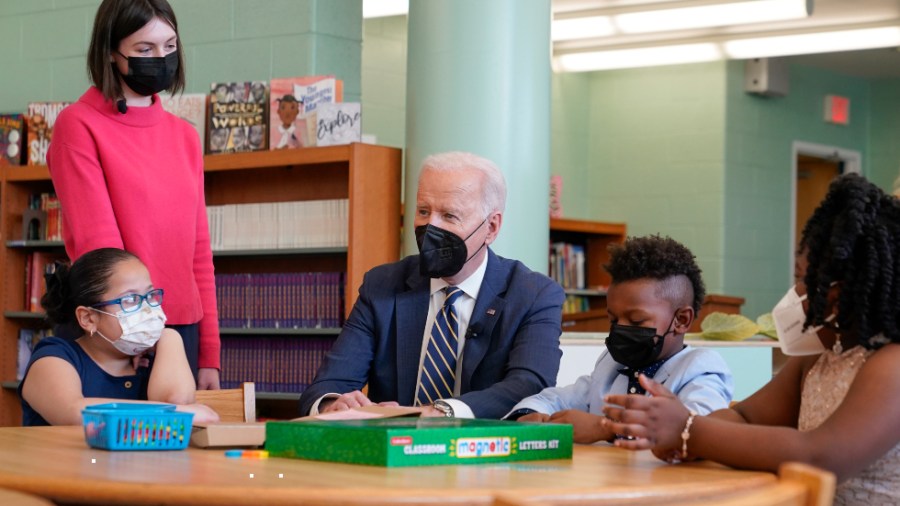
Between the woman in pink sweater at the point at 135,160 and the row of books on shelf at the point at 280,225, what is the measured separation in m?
1.83

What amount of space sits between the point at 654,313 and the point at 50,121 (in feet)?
12.8

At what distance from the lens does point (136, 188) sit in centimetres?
264

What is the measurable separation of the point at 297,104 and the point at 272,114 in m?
0.13

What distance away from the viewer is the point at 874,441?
4.46ft

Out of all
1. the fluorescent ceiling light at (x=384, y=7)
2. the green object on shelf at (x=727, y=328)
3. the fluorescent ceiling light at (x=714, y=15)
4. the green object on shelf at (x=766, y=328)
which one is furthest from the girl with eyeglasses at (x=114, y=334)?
the fluorescent ceiling light at (x=714, y=15)

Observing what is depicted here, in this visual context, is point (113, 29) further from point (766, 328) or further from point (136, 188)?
point (766, 328)

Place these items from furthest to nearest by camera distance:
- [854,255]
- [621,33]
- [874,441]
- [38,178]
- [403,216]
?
[621,33] → [38,178] → [403,216] → [854,255] → [874,441]

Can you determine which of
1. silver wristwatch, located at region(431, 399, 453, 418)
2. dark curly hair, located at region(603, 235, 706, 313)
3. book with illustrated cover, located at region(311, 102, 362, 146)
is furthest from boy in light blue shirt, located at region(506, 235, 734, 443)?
book with illustrated cover, located at region(311, 102, 362, 146)

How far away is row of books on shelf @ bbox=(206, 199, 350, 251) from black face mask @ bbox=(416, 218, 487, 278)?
2136mm

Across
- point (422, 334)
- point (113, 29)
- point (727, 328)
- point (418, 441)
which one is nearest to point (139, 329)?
point (422, 334)

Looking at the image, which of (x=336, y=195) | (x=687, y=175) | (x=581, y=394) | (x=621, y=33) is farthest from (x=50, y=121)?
(x=687, y=175)

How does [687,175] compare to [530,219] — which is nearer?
[530,219]

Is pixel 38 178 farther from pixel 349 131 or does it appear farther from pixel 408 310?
pixel 408 310

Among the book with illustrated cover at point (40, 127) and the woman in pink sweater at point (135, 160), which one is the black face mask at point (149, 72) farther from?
the book with illustrated cover at point (40, 127)
